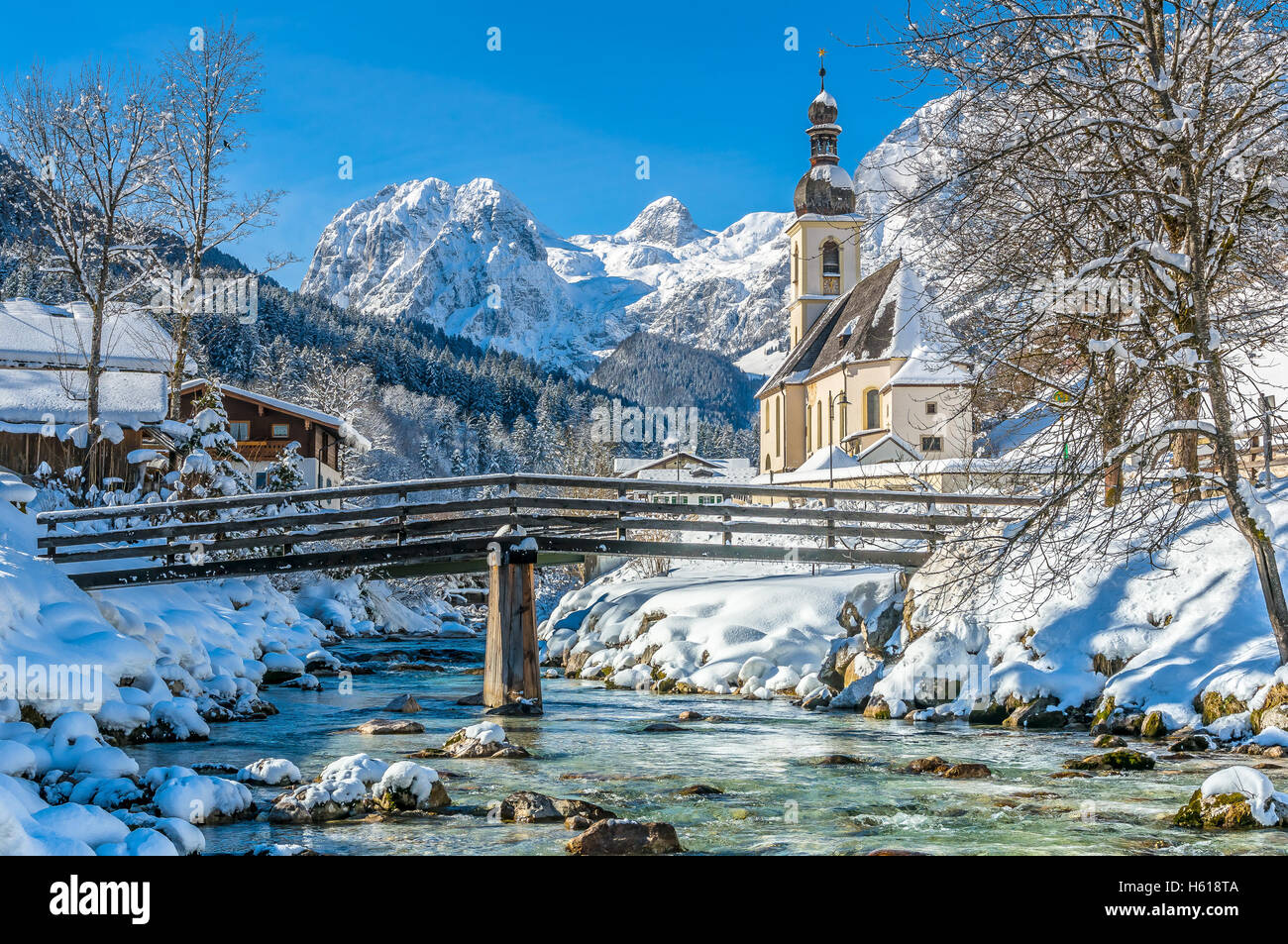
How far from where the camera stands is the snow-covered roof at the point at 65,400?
3234cm

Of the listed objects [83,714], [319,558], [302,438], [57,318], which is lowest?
[83,714]

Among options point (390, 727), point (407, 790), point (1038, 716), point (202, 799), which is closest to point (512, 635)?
point (390, 727)

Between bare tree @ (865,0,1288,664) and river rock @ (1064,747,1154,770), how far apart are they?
2887mm

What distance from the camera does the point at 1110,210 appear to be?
1123 cm

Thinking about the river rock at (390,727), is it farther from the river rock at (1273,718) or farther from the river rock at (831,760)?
the river rock at (1273,718)

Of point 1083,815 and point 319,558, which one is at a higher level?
point 319,558

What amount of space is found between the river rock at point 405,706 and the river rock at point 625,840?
997cm

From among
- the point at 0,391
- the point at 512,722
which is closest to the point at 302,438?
the point at 0,391
